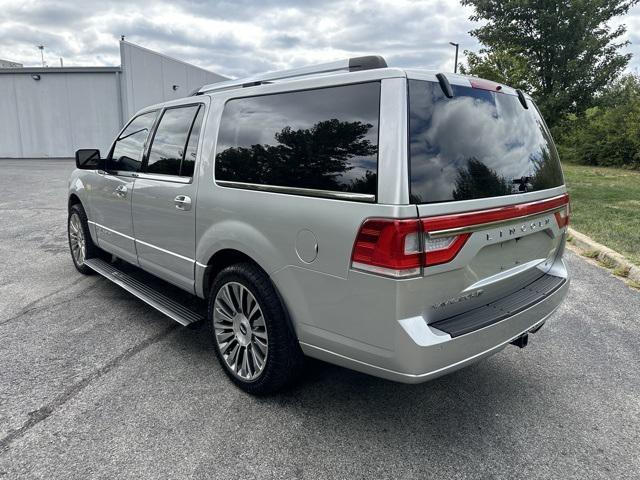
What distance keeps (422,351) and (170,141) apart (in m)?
2.59

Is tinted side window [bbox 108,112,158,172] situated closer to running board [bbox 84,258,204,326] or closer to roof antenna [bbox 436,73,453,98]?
running board [bbox 84,258,204,326]

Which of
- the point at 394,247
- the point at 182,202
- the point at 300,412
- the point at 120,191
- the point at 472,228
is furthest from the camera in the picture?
the point at 120,191

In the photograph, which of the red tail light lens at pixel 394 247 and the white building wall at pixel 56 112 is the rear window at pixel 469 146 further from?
the white building wall at pixel 56 112

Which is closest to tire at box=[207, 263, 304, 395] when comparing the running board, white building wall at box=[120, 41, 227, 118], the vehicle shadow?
the vehicle shadow

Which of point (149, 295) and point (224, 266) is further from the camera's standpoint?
point (149, 295)

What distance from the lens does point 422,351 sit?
7.16 ft

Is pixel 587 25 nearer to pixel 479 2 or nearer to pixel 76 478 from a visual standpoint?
pixel 479 2

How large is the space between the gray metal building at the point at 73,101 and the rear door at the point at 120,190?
65.7ft

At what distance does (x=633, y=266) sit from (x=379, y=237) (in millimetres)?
4794

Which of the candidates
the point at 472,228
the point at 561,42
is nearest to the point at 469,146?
the point at 472,228

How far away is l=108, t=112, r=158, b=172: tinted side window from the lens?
4160mm

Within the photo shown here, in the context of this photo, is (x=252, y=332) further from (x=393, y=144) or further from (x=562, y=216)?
(x=562, y=216)

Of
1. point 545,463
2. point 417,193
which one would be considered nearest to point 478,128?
point 417,193

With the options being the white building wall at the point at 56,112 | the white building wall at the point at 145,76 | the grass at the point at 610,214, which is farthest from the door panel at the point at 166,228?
the white building wall at the point at 56,112
